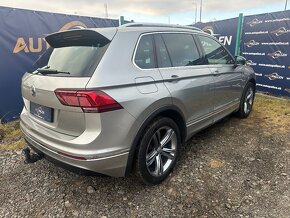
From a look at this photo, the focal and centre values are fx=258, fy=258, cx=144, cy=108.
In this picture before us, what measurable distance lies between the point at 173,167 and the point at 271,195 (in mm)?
1133

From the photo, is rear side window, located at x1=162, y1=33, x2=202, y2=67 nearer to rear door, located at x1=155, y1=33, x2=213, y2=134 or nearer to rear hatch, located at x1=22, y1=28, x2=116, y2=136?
rear door, located at x1=155, y1=33, x2=213, y2=134

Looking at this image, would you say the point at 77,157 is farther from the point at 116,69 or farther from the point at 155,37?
the point at 155,37

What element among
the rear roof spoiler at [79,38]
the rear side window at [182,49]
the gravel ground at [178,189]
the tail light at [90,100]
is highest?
the rear roof spoiler at [79,38]

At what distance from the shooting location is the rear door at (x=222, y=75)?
12.7ft

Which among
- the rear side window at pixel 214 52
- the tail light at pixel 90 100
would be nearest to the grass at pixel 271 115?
the rear side window at pixel 214 52

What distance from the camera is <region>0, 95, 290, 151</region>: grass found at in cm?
434

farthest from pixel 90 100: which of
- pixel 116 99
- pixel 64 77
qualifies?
pixel 64 77

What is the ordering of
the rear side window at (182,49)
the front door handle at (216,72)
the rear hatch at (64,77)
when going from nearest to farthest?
the rear hatch at (64,77) < the rear side window at (182,49) < the front door handle at (216,72)

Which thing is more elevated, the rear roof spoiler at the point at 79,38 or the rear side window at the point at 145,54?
the rear roof spoiler at the point at 79,38

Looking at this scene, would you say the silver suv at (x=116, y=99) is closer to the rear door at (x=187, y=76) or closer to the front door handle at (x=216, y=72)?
the rear door at (x=187, y=76)

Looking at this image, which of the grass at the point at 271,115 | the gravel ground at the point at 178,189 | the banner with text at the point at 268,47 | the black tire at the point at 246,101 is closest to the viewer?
the gravel ground at the point at 178,189

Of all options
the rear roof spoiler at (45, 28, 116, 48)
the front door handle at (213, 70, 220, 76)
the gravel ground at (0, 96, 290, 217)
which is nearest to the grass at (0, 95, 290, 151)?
the gravel ground at (0, 96, 290, 217)

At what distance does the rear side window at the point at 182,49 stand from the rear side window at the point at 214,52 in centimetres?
29

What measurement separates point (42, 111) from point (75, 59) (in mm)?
633
